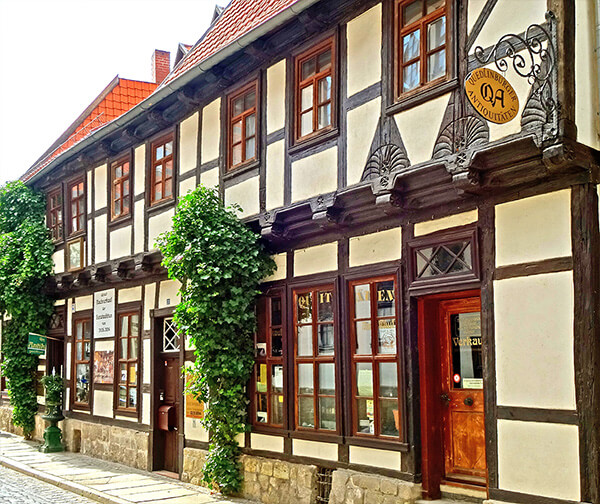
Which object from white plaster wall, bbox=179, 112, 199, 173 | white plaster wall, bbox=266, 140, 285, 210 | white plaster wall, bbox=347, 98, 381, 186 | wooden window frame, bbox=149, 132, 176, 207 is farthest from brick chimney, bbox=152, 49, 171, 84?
white plaster wall, bbox=347, 98, 381, 186

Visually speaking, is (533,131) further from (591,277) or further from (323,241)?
(323,241)

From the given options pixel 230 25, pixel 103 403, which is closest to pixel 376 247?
pixel 230 25

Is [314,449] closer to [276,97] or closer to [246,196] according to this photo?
[246,196]

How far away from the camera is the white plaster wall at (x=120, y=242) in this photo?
14.8 meters

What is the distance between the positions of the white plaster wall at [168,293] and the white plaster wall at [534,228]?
276 inches

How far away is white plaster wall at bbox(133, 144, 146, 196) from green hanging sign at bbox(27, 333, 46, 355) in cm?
518

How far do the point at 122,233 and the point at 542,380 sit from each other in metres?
9.65

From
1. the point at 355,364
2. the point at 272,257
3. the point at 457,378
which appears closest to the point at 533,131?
the point at 457,378

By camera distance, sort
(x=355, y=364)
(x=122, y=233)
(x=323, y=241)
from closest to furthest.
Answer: (x=355, y=364) → (x=323, y=241) → (x=122, y=233)

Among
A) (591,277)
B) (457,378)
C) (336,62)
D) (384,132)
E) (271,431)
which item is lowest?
(271,431)

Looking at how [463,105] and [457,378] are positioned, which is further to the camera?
[457,378]

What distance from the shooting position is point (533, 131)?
7027 millimetres

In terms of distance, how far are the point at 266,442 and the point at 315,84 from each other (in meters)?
4.85

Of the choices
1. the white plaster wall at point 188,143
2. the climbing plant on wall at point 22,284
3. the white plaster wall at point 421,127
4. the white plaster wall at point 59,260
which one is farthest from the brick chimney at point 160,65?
the white plaster wall at point 421,127
